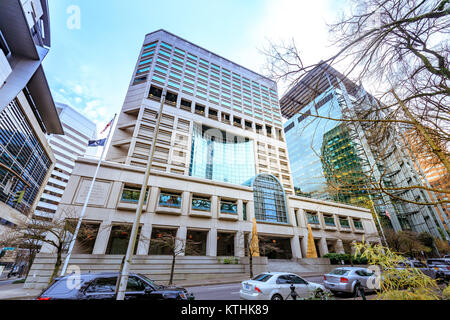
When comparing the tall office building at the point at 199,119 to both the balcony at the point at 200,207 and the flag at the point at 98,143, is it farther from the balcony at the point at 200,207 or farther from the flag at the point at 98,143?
the flag at the point at 98,143

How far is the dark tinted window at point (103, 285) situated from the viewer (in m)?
5.48

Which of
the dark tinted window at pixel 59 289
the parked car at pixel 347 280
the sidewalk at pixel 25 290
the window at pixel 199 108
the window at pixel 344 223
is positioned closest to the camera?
the dark tinted window at pixel 59 289

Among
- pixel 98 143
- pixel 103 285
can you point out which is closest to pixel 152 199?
pixel 98 143

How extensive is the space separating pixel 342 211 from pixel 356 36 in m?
37.8

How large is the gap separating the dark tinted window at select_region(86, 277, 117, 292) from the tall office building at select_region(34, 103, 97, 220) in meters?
69.7

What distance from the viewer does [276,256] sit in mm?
28719

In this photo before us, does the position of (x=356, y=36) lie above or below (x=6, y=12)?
below

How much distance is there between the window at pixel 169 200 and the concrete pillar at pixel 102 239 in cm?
566

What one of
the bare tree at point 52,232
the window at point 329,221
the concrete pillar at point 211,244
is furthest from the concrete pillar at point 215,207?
the window at point 329,221

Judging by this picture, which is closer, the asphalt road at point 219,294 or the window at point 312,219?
the asphalt road at point 219,294

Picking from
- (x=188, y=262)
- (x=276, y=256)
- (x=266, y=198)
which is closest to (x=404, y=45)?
(x=188, y=262)

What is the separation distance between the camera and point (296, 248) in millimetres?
26875

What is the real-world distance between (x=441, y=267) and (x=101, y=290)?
2391 cm
